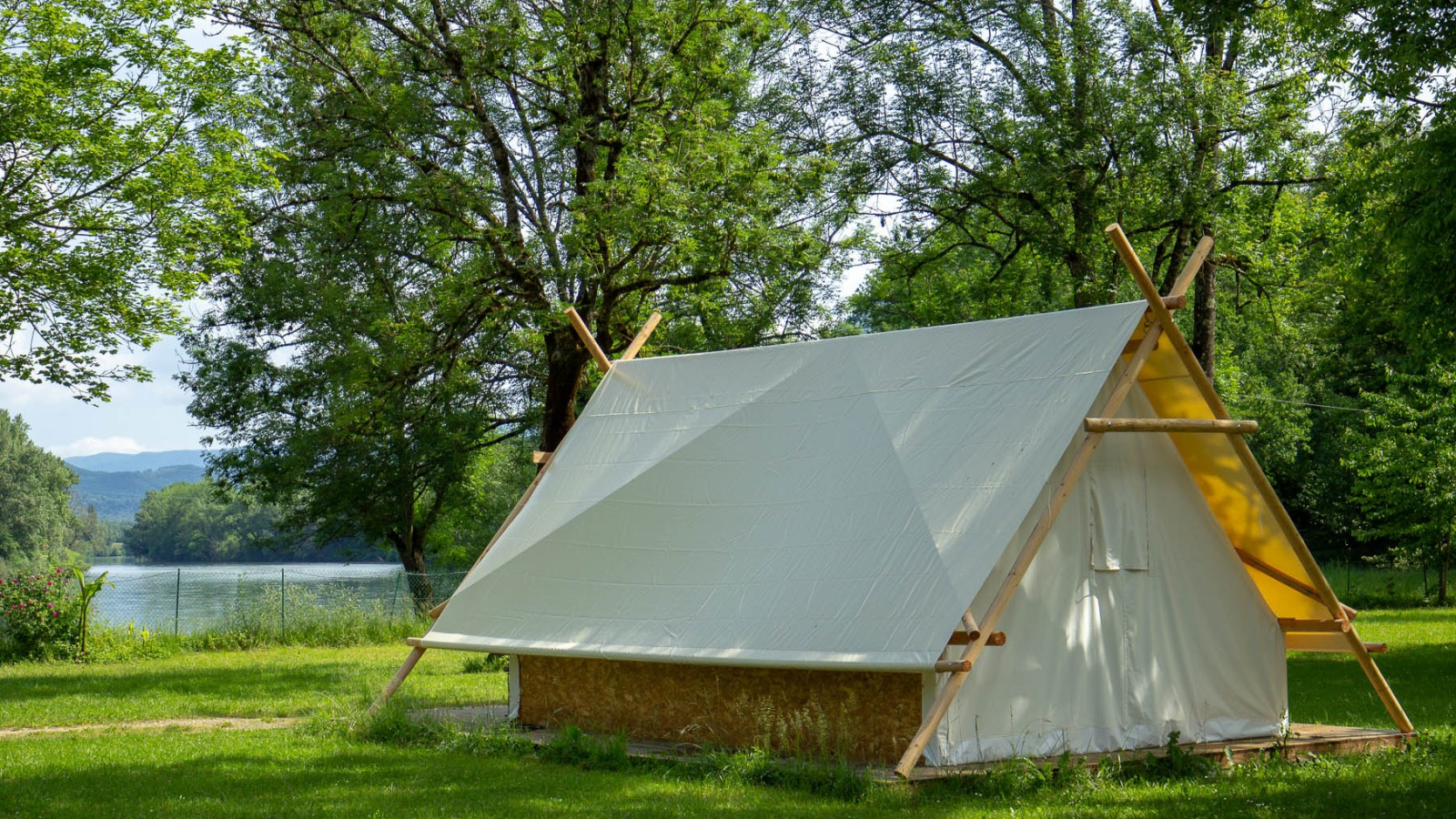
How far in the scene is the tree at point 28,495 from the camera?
61.6 meters

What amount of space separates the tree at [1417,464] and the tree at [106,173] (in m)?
22.0

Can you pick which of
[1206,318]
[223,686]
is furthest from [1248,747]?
[1206,318]

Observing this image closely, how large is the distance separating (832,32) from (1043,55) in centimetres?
360

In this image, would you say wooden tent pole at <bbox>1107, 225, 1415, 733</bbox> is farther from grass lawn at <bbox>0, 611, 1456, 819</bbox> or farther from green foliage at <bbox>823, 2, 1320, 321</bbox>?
green foliage at <bbox>823, 2, 1320, 321</bbox>

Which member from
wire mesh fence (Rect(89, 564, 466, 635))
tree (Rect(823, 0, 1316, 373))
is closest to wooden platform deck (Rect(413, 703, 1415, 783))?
tree (Rect(823, 0, 1316, 373))

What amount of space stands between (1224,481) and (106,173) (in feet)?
43.7

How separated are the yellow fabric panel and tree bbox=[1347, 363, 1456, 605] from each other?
56.9ft

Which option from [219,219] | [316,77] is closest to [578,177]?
[316,77]

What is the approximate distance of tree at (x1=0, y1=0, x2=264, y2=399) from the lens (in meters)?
15.4

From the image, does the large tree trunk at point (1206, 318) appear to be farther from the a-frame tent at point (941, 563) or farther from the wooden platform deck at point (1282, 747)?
the wooden platform deck at point (1282, 747)

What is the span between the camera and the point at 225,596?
74.4 ft

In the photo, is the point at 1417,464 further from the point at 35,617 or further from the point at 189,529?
the point at 189,529

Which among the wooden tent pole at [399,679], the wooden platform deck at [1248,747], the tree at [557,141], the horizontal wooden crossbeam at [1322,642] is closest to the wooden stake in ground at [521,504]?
the wooden tent pole at [399,679]

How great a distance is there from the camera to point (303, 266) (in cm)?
2511
